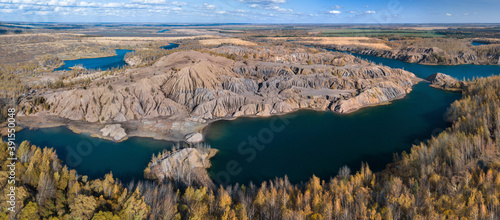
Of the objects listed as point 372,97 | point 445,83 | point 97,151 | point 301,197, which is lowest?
point 97,151

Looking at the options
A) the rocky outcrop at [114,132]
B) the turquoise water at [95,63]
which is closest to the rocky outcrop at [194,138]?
the rocky outcrop at [114,132]

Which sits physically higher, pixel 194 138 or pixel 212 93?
pixel 212 93

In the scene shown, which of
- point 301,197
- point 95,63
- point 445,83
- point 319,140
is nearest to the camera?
point 301,197

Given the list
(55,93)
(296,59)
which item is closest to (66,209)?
(55,93)

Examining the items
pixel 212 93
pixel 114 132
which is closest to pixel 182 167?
pixel 114 132

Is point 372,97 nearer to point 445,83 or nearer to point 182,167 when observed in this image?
point 445,83

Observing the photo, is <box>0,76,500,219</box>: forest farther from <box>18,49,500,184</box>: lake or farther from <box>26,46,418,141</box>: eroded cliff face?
<box>26,46,418,141</box>: eroded cliff face

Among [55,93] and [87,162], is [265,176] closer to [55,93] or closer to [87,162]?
[87,162]

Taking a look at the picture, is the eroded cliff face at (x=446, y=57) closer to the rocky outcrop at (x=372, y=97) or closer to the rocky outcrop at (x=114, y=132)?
the rocky outcrop at (x=372, y=97)
